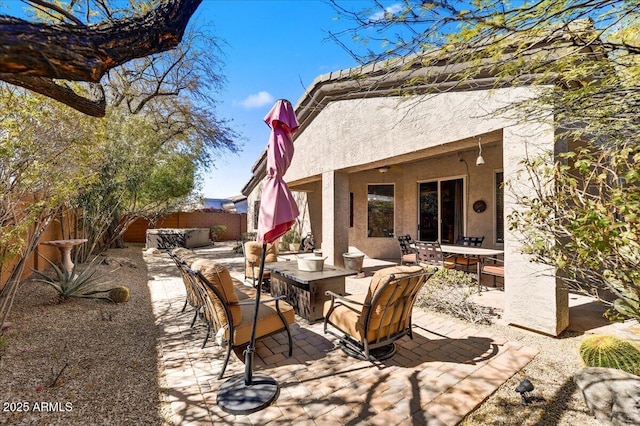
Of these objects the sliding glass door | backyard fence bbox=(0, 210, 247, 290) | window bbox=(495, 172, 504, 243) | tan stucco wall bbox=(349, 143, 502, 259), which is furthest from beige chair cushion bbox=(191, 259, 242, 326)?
the sliding glass door

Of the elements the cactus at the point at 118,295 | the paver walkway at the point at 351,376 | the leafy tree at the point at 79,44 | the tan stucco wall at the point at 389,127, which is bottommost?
the paver walkway at the point at 351,376

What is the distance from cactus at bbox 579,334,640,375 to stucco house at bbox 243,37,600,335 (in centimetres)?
77

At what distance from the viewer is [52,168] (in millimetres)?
4453

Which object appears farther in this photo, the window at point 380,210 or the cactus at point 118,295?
the window at point 380,210

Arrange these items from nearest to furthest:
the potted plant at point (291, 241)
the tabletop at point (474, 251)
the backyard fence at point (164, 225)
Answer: the tabletop at point (474, 251) → the backyard fence at point (164, 225) → the potted plant at point (291, 241)

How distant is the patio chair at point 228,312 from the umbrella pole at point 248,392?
0.87ft

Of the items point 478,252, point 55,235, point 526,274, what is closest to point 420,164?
point 478,252

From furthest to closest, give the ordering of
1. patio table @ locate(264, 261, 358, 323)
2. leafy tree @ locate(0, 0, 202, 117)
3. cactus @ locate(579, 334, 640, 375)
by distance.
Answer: patio table @ locate(264, 261, 358, 323) → cactus @ locate(579, 334, 640, 375) → leafy tree @ locate(0, 0, 202, 117)

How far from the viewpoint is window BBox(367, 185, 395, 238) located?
11.1 metres

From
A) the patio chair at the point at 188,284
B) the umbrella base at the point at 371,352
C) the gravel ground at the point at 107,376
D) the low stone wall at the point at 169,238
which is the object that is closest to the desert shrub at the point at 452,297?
the gravel ground at the point at 107,376

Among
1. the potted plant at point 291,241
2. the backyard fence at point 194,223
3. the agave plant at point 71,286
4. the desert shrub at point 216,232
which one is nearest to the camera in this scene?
the agave plant at point 71,286

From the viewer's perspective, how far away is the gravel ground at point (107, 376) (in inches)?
102

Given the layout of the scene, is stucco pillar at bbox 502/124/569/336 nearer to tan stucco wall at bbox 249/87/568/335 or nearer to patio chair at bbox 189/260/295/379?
tan stucco wall at bbox 249/87/568/335

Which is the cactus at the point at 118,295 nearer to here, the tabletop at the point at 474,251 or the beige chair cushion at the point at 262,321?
the beige chair cushion at the point at 262,321
